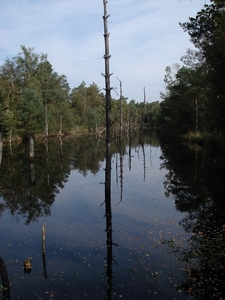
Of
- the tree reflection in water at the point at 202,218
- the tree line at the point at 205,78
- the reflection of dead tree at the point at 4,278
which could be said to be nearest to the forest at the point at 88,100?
the tree line at the point at 205,78

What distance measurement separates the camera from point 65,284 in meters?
6.30

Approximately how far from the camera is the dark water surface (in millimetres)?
6062

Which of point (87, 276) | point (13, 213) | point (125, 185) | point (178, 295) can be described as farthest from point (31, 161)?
point (178, 295)

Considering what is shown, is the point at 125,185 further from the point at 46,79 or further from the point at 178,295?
the point at 46,79

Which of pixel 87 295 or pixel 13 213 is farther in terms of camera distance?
pixel 13 213

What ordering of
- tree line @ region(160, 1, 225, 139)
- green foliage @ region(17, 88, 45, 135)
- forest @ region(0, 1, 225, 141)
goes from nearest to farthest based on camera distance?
1. tree line @ region(160, 1, 225, 139)
2. forest @ region(0, 1, 225, 141)
3. green foliage @ region(17, 88, 45, 135)

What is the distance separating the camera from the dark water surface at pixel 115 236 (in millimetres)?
6062

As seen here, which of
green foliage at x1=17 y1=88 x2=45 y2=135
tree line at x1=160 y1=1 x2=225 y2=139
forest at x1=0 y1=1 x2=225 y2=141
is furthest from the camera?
green foliage at x1=17 y1=88 x2=45 y2=135

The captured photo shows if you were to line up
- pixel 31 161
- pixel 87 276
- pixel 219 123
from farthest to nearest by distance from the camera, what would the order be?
pixel 31 161 < pixel 219 123 < pixel 87 276

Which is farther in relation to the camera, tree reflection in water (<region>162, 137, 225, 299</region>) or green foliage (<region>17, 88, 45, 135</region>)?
green foliage (<region>17, 88, 45, 135</region>)

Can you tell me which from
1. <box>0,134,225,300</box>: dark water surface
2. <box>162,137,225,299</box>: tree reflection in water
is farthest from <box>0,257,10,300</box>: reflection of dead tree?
<box>162,137,225,299</box>: tree reflection in water

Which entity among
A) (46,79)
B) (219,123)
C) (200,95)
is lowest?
(219,123)

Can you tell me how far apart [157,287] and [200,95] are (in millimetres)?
36493

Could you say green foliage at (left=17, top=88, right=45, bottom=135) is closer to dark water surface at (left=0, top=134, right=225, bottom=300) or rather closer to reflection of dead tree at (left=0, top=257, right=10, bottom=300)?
dark water surface at (left=0, top=134, right=225, bottom=300)
